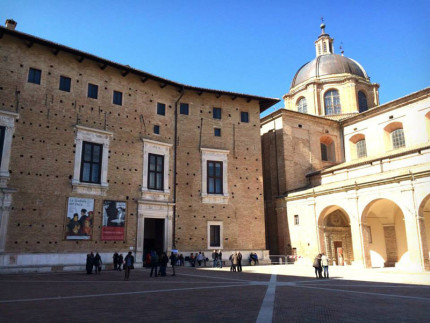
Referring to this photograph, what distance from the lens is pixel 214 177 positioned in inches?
1011

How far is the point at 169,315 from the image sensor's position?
7.57 metres

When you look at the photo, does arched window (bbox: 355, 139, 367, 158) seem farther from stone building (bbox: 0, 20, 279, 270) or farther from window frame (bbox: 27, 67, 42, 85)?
window frame (bbox: 27, 67, 42, 85)

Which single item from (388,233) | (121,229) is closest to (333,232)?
(388,233)

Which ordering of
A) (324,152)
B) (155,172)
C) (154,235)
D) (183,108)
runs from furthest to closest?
(324,152) < (183,108) < (154,235) < (155,172)

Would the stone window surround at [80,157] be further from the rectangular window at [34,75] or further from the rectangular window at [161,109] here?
the rectangular window at [161,109]

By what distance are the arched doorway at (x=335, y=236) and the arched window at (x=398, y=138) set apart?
310 inches

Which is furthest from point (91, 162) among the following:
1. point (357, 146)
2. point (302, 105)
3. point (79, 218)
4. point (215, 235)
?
point (302, 105)

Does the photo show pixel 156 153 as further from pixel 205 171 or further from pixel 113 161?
pixel 205 171

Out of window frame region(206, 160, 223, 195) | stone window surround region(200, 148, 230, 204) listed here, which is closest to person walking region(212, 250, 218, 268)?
stone window surround region(200, 148, 230, 204)

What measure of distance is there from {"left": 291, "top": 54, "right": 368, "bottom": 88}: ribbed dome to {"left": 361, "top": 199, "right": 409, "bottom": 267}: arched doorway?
18261 mm

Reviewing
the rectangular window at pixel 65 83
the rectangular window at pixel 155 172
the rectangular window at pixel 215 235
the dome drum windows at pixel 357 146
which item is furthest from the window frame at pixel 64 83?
the dome drum windows at pixel 357 146

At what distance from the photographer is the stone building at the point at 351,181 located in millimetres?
21891

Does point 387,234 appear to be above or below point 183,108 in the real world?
below

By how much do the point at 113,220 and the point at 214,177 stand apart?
777 cm
